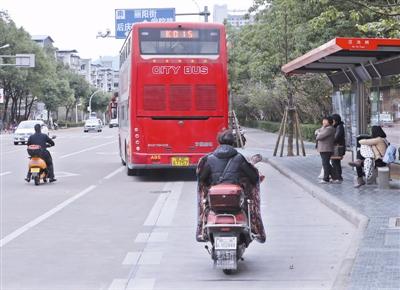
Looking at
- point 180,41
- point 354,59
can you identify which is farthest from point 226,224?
point 180,41

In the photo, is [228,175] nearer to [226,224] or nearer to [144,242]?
[226,224]

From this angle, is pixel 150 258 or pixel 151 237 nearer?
pixel 150 258

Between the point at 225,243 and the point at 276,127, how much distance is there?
49.8m

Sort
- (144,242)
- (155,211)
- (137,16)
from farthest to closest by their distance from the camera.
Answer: (137,16), (155,211), (144,242)

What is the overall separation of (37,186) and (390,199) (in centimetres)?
860

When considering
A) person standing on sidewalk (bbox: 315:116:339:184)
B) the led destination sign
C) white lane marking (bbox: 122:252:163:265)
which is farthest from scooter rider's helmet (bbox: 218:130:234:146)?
the led destination sign

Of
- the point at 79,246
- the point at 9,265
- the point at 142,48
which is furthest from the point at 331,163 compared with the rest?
the point at 9,265

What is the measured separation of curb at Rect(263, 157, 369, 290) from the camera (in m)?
6.91

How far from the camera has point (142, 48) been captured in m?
17.6

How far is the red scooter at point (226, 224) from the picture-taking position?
7.23 meters

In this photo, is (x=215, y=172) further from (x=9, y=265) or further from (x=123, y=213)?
(x=123, y=213)

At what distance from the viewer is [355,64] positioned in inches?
707

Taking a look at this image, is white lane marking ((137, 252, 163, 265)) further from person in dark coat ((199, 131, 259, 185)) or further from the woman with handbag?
the woman with handbag

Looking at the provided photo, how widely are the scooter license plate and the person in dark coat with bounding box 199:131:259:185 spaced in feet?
2.17
